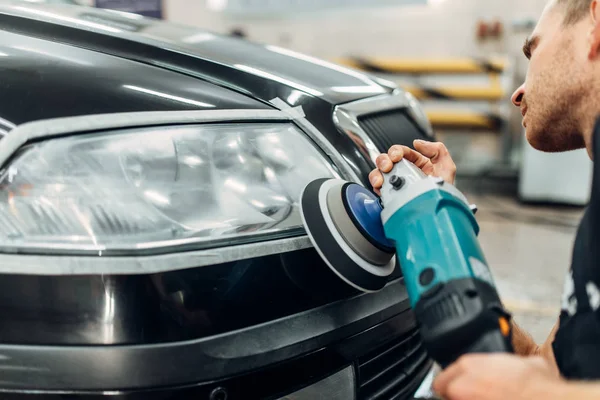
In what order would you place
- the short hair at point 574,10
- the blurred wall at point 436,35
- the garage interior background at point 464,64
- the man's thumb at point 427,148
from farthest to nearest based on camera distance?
the blurred wall at point 436,35 → the garage interior background at point 464,64 → the man's thumb at point 427,148 → the short hair at point 574,10

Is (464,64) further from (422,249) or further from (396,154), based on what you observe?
(422,249)

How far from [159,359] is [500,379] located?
1.51 ft

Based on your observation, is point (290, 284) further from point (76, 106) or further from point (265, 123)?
point (76, 106)

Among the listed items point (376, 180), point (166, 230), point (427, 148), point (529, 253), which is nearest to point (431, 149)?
point (427, 148)

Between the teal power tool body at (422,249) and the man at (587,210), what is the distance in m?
0.04

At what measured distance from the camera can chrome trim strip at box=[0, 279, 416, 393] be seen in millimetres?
761

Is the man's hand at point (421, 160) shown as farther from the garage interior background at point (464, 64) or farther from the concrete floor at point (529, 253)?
the garage interior background at point (464, 64)

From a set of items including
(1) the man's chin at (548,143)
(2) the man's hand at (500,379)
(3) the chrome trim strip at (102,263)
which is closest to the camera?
(2) the man's hand at (500,379)

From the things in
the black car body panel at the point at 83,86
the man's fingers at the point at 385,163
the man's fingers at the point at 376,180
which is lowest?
the man's fingers at the point at 376,180

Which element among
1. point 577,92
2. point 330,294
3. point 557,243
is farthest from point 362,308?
point 557,243

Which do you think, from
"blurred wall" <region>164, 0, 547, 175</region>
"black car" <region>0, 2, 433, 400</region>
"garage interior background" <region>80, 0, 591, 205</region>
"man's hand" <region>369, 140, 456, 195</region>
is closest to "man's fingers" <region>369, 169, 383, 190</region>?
"man's hand" <region>369, 140, 456, 195</region>

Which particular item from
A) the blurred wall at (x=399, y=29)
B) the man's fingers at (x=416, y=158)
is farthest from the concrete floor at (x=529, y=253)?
the blurred wall at (x=399, y=29)

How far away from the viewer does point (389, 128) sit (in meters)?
1.27

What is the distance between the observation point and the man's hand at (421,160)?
0.95 metres
